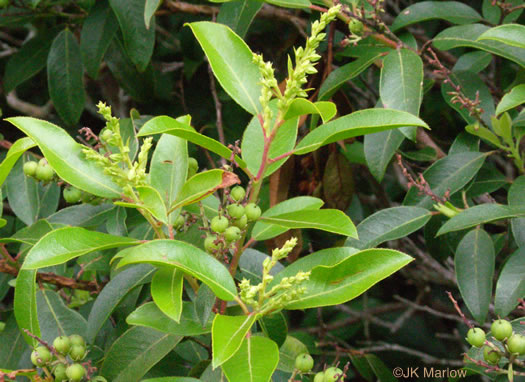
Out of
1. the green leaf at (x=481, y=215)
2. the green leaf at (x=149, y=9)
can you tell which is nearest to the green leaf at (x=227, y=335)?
the green leaf at (x=481, y=215)

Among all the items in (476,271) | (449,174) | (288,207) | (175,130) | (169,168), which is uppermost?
(175,130)

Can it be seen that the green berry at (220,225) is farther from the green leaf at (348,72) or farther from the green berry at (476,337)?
the green leaf at (348,72)

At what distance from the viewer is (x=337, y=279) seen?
39.1 inches

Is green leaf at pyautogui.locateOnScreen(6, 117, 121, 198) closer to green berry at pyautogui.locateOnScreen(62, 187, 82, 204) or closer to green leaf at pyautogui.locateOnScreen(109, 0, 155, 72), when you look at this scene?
green berry at pyautogui.locateOnScreen(62, 187, 82, 204)

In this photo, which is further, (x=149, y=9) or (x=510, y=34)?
(x=149, y=9)

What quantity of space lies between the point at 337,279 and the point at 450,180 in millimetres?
602

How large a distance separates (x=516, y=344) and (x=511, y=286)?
0.20 meters

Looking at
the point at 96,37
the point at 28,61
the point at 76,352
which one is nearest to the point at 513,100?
the point at 76,352

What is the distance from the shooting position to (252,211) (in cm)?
102

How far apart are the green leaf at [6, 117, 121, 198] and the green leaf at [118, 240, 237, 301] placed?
0.12 metres

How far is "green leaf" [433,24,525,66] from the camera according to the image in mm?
1368

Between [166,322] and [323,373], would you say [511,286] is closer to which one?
[323,373]

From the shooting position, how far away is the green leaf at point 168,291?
3.14 feet

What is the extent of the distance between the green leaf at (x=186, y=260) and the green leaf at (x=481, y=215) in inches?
19.5
